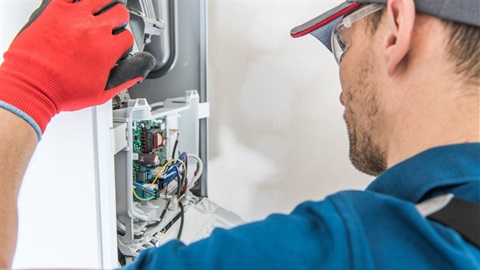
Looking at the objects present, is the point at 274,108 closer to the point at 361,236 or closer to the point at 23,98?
the point at 23,98

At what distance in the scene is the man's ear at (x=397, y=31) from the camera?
0.46 m

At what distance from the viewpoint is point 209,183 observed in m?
1.71

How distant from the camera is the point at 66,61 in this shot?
625 millimetres

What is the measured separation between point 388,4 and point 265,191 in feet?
4.07

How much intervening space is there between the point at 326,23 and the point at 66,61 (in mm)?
481

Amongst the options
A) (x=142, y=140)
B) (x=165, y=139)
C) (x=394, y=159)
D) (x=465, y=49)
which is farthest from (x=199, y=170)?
(x=465, y=49)

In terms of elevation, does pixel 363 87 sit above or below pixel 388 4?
below

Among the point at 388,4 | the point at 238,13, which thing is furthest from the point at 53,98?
the point at 238,13

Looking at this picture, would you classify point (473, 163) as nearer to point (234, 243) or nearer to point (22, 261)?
point (234, 243)

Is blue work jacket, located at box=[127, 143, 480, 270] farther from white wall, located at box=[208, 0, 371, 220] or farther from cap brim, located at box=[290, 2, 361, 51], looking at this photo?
white wall, located at box=[208, 0, 371, 220]

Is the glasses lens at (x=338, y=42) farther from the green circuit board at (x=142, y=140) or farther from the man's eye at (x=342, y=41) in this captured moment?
the green circuit board at (x=142, y=140)

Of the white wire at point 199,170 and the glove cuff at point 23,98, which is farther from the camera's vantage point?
the white wire at point 199,170

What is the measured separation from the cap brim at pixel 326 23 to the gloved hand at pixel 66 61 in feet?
1.07

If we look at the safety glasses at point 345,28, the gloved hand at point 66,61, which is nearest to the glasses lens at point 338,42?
the safety glasses at point 345,28
